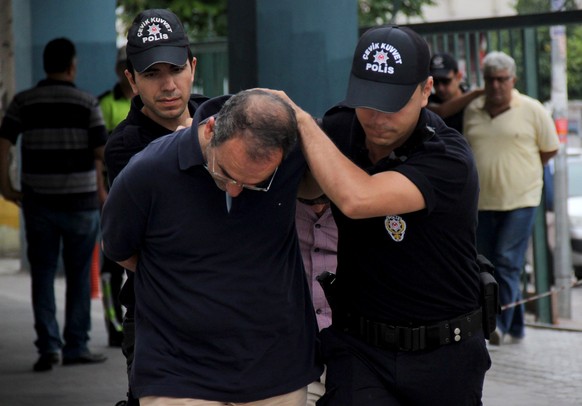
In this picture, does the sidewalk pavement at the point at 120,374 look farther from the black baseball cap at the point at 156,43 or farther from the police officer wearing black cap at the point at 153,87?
the black baseball cap at the point at 156,43

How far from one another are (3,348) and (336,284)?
5420mm

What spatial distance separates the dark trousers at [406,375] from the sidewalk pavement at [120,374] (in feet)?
11.1

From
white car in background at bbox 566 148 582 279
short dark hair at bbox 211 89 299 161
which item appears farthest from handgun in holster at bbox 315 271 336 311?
white car in background at bbox 566 148 582 279

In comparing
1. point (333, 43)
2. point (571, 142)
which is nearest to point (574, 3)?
point (333, 43)

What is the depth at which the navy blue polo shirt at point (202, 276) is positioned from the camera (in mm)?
3512

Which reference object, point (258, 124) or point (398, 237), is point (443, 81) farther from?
point (258, 124)

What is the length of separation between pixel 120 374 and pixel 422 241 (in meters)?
4.52

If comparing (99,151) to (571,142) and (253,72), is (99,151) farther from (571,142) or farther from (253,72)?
(571,142)

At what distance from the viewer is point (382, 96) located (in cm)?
356

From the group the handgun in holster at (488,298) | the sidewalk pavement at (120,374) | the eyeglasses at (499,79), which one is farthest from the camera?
the eyeglasses at (499,79)

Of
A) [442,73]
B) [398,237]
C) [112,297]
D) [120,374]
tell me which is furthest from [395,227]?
[442,73]

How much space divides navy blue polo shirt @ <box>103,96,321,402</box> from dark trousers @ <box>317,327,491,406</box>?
0.27m

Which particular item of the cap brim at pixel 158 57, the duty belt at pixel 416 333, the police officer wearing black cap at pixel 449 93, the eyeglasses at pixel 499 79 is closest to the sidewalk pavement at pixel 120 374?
the police officer wearing black cap at pixel 449 93

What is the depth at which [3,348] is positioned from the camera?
8.84 m
